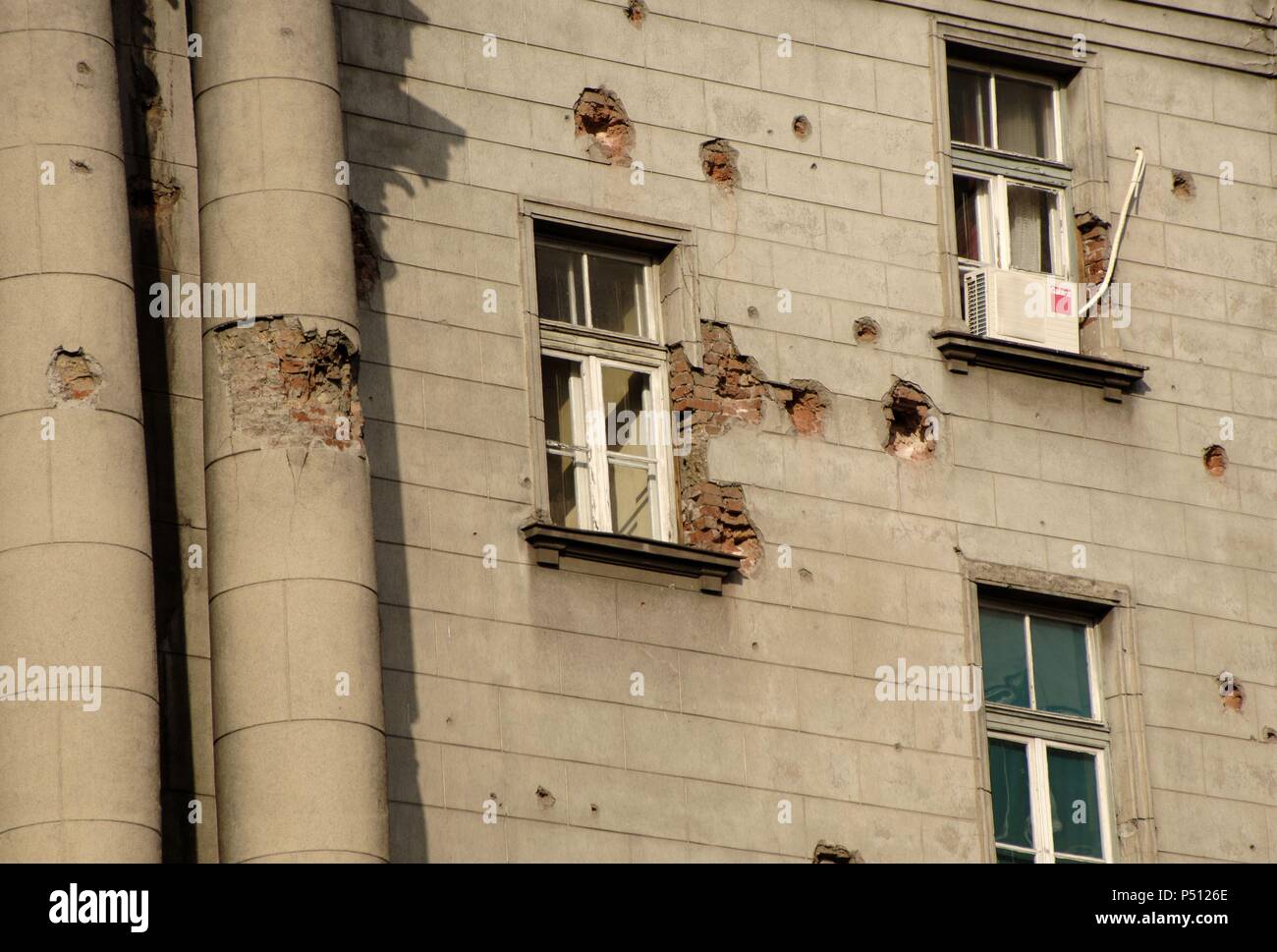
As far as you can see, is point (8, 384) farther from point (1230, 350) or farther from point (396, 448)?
point (1230, 350)

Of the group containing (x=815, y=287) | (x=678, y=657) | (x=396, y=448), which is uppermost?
(x=815, y=287)

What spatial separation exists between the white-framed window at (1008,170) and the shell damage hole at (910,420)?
118cm

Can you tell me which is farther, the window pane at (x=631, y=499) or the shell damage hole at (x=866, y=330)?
the shell damage hole at (x=866, y=330)

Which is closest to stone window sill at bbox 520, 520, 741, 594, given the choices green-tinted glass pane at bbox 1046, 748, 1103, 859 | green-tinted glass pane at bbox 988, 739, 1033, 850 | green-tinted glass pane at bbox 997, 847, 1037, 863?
green-tinted glass pane at bbox 988, 739, 1033, 850

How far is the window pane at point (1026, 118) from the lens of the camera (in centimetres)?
1852

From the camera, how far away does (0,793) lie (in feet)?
43.1

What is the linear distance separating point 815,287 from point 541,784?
385cm

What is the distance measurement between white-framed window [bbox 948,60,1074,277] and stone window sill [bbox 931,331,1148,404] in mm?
734

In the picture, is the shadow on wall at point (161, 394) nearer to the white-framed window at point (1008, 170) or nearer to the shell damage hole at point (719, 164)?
the shell damage hole at point (719, 164)

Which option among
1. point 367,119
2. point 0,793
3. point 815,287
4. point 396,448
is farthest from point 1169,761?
point 0,793

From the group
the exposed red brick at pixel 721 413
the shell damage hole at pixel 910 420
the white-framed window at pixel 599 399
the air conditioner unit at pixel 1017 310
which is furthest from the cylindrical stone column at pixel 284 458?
the air conditioner unit at pixel 1017 310

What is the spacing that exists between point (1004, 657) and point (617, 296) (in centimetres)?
325

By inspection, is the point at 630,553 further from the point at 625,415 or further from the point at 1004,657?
the point at 1004,657

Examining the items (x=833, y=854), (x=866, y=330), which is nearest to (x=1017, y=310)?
(x=866, y=330)
